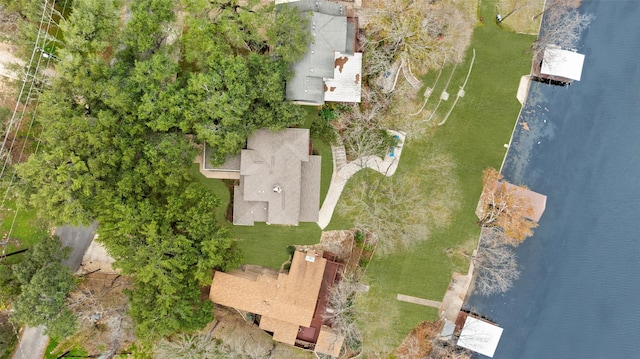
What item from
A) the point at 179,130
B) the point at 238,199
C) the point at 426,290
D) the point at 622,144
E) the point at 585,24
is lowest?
the point at 426,290

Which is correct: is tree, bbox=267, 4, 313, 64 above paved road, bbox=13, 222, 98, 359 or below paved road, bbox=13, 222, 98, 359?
above

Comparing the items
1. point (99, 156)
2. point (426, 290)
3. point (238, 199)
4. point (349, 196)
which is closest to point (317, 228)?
point (349, 196)

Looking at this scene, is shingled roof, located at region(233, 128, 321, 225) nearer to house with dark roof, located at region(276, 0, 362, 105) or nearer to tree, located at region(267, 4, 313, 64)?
house with dark roof, located at region(276, 0, 362, 105)

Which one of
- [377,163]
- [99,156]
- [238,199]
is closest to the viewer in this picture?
[99,156]

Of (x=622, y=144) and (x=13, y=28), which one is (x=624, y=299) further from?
(x=13, y=28)

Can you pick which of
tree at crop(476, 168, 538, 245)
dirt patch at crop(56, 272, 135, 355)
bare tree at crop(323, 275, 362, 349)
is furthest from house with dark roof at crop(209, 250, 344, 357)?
tree at crop(476, 168, 538, 245)

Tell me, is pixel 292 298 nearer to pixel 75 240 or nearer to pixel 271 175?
pixel 271 175

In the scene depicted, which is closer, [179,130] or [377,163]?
[179,130]
